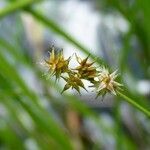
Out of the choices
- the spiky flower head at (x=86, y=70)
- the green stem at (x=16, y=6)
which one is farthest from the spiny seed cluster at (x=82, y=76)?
the green stem at (x=16, y=6)

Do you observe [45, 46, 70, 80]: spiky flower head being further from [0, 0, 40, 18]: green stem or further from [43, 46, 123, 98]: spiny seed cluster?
[0, 0, 40, 18]: green stem

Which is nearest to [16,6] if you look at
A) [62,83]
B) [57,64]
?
[57,64]

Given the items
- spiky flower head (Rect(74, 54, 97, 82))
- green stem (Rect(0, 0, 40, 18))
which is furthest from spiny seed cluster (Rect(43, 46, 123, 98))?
green stem (Rect(0, 0, 40, 18))

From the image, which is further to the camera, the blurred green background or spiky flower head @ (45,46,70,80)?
the blurred green background

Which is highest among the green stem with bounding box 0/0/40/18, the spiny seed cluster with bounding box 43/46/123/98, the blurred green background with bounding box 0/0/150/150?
the blurred green background with bounding box 0/0/150/150

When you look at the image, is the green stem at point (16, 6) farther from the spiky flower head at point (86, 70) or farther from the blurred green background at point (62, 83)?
the spiky flower head at point (86, 70)

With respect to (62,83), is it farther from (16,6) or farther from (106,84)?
(106,84)

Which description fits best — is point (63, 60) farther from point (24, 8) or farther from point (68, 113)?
point (68, 113)
